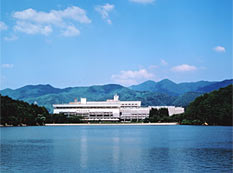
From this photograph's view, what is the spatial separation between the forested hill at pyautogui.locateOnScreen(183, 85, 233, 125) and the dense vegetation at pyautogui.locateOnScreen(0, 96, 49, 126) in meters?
42.4

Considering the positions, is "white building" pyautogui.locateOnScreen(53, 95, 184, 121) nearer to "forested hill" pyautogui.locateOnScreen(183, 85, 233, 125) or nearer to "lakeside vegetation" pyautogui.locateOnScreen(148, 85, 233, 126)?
"lakeside vegetation" pyautogui.locateOnScreen(148, 85, 233, 126)

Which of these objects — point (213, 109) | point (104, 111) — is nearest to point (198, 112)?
point (213, 109)

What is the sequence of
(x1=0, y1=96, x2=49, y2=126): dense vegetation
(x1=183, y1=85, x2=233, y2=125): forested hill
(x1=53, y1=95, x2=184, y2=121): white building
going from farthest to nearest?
1. (x1=53, y1=95, x2=184, y2=121): white building
2. (x1=0, y1=96, x2=49, y2=126): dense vegetation
3. (x1=183, y1=85, x2=233, y2=125): forested hill

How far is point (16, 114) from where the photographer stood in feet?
324

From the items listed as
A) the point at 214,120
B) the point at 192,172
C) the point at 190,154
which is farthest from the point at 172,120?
the point at 192,172

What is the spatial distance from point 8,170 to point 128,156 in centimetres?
998

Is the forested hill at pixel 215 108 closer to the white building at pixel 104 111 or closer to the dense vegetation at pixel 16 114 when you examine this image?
the dense vegetation at pixel 16 114

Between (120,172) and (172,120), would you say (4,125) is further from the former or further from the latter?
(120,172)

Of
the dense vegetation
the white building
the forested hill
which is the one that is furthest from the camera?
the white building

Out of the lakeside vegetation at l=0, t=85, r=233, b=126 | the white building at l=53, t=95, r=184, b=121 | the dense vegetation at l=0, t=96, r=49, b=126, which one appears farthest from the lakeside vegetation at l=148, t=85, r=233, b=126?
the white building at l=53, t=95, r=184, b=121

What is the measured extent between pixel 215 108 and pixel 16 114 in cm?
4666

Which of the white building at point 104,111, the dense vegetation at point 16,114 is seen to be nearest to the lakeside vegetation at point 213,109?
the dense vegetation at point 16,114

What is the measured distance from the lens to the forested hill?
94750 mm

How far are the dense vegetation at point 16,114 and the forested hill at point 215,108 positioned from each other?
139ft
